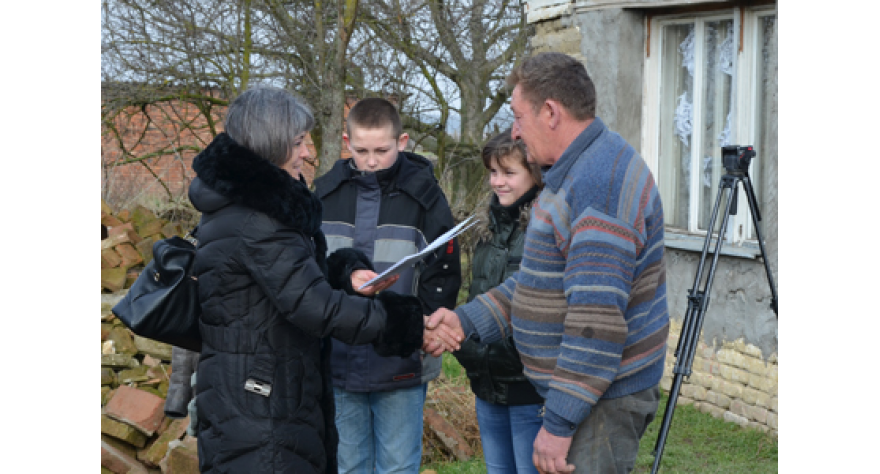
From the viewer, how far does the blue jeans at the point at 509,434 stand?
310 cm

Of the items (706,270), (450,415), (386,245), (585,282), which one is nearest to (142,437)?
(450,415)

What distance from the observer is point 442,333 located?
3146 mm

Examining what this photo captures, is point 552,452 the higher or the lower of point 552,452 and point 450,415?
the higher

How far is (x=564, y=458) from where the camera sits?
242cm

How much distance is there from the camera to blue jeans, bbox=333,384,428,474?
12.0 feet

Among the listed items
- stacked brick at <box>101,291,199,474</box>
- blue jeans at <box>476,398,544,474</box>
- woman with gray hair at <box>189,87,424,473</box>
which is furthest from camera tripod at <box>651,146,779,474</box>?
stacked brick at <box>101,291,199,474</box>

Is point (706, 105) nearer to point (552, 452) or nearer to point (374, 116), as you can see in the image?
point (374, 116)

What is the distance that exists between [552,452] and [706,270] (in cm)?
393

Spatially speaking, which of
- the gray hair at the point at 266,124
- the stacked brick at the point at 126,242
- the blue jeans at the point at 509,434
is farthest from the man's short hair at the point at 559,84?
the stacked brick at the point at 126,242

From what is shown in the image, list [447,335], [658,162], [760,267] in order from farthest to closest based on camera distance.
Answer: [658,162], [760,267], [447,335]

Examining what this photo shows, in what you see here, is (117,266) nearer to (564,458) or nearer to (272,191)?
(272,191)

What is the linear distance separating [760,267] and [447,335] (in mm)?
3312

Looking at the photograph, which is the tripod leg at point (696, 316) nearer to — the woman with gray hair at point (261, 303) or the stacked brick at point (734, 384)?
the woman with gray hair at point (261, 303)

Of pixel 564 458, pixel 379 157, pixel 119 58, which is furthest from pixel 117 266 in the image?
pixel 564 458
